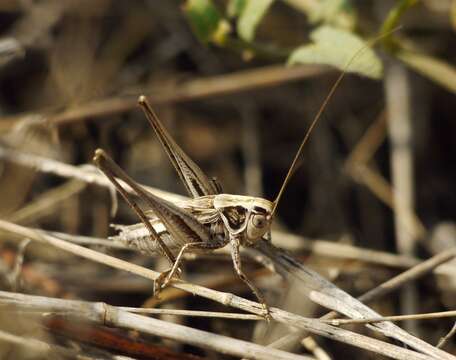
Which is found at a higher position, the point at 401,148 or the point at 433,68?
the point at 433,68

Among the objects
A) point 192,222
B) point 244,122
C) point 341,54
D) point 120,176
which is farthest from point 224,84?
point 120,176

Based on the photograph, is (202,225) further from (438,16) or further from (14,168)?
(438,16)

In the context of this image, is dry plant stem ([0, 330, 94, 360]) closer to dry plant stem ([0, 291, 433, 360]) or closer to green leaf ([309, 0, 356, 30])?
dry plant stem ([0, 291, 433, 360])

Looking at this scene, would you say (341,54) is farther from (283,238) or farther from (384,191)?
(384,191)

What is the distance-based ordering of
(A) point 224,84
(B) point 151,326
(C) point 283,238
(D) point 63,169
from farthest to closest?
(A) point 224,84, (C) point 283,238, (D) point 63,169, (B) point 151,326

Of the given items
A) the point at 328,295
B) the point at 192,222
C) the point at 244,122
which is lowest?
the point at 328,295

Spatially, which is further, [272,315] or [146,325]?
[272,315]

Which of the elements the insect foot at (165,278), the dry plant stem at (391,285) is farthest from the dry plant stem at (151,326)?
the insect foot at (165,278)
